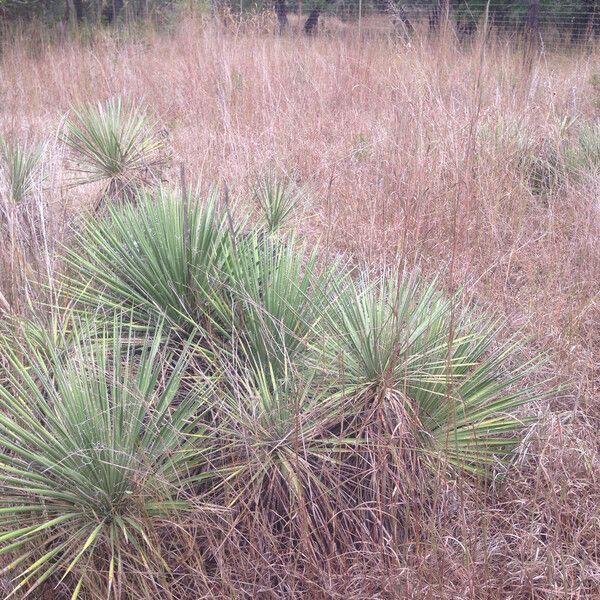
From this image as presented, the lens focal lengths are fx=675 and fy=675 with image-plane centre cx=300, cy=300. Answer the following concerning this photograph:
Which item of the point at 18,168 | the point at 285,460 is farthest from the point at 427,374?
the point at 18,168

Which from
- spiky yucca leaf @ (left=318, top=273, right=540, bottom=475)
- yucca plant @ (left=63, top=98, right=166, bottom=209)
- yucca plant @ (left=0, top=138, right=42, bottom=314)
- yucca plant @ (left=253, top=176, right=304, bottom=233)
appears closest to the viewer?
spiky yucca leaf @ (left=318, top=273, right=540, bottom=475)

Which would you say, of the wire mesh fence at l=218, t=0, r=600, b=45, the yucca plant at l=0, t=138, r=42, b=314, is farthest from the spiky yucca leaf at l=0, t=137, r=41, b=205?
the wire mesh fence at l=218, t=0, r=600, b=45

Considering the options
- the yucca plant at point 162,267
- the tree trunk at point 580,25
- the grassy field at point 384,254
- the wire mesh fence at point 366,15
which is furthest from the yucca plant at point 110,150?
the tree trunk at point 580,25

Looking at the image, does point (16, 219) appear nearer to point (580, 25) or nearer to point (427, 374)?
point (427, 374)

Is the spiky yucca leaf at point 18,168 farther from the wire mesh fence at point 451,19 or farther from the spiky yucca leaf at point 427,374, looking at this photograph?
the wire mesh fence at point 451,19

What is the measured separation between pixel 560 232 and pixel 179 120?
3535 millimetres

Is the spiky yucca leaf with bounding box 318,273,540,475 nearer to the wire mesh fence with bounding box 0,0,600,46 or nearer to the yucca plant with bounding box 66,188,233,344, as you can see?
the yucca plant with bounding box 66,188,233,344

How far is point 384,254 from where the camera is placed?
2.24 metres

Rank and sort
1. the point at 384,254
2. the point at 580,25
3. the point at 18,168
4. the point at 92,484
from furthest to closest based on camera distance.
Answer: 1. the point at 580,25
2. the point at 18,168
3. the point at 384,254
4. the point at 92,484

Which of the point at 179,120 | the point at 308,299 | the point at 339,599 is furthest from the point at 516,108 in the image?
the point at 339,599

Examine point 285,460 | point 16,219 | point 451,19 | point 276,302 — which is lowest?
point 285,460

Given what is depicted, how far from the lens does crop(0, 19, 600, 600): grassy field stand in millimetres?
1568

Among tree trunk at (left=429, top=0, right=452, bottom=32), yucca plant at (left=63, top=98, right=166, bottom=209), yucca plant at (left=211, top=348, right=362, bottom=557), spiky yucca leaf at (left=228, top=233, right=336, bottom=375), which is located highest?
tree trunk at (left=429, top=0, right=452, bottom=32)

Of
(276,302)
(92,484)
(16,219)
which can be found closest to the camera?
(92,484)
